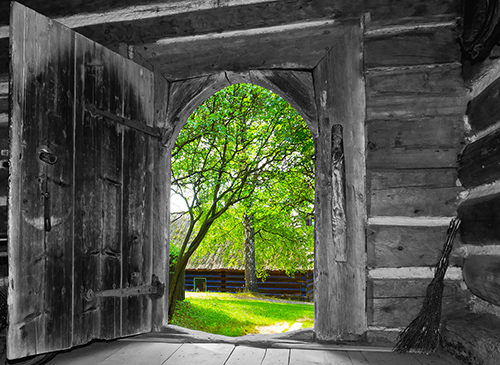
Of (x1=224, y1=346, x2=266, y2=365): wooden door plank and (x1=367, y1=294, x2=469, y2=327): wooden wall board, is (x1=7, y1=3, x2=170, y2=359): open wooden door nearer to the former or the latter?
(x1=224, y1=346, x2=266, y2=365): wooden door plank

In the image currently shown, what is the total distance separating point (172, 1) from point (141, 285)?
2.30 m

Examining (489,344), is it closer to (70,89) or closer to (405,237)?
(405,237)

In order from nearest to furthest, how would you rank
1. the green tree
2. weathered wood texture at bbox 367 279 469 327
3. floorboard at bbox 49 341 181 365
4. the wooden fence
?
floorboard at bbox 49 341 181 365 < weathered wood texture at bbox 367 279 469 327 < the green tree < the wooden fence

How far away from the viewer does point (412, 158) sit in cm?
265

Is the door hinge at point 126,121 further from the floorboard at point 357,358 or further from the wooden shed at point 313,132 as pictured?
the floorboard at point 357,358

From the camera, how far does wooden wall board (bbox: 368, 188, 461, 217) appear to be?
259 centimetres

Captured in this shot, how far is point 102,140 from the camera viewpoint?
2.57m

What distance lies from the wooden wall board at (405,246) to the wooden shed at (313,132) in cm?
1

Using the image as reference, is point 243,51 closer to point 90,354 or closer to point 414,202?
point 414,202

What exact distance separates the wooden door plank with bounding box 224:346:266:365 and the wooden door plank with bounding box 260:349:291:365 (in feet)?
0.12

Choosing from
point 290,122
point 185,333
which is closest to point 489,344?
point 185,333

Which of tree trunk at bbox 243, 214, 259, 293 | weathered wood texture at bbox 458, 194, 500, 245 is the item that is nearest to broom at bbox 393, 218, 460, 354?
weathered wood texture at bbox 458, 194, 500, 245

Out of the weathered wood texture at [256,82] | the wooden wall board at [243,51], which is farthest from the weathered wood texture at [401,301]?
the wooden wall board at [243,51]

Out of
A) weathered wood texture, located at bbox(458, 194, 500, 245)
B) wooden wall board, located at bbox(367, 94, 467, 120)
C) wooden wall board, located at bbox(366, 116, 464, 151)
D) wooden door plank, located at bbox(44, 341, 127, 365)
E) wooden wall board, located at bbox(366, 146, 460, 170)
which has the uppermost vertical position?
wooden wall board, located at bbox(367, 94, 467, 120)
